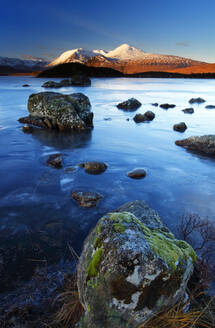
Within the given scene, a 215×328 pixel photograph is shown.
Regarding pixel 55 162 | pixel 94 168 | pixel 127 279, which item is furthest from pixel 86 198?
pixel 127 279

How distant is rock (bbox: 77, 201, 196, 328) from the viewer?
7.57 feet

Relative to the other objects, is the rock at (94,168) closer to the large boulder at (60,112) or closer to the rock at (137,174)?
the rock at (137,174)

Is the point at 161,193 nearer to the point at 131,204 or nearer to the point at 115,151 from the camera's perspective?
the point at 131,204

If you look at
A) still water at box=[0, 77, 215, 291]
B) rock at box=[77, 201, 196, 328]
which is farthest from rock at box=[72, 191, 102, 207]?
rock at box=[77, 201, 196, 328]

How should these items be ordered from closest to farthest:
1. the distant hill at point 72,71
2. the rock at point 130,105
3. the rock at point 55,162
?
the rock at point 55,162 < the rock at point 130,105 < the distant hill at point 72,71

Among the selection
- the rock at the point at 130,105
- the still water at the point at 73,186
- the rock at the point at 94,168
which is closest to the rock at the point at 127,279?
the still water at the point at 73,186

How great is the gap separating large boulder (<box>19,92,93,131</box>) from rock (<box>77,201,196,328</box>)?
1191cm

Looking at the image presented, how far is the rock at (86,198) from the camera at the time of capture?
5.79 metres

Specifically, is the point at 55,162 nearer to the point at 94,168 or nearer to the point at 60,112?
the point at 94,168

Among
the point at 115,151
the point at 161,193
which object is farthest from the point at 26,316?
the point at 115,151

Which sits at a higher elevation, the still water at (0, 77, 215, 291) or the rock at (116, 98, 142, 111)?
the rock at (116, 98, 142, 111)

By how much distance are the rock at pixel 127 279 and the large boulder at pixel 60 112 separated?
11906 millimetres

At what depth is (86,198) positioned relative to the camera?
232 inches

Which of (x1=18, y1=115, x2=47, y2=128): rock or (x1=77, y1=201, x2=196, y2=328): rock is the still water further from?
(x1=77, y1=201, x2=196, y2=328): rock
